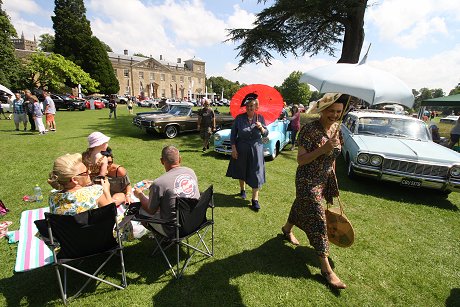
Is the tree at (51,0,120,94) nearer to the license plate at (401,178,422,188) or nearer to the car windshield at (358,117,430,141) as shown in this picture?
the car windshield at (358,117,430,141)

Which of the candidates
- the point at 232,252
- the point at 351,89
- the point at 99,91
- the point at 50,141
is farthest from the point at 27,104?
the point at 99,91

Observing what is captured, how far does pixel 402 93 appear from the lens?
2281 millimetres

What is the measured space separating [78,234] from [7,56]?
43.2 meters

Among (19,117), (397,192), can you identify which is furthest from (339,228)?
(19,117)

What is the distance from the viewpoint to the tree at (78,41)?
46219mm

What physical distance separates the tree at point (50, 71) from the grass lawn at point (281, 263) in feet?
124

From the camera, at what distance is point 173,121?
11383 mm

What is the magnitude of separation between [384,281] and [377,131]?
5010 mm

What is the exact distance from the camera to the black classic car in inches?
430

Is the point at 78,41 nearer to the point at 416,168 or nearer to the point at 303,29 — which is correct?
the point at 303,29

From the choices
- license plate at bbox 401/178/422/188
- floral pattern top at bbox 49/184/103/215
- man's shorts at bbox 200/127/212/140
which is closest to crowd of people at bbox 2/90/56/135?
man's shorts at bbox 200/127/212/140

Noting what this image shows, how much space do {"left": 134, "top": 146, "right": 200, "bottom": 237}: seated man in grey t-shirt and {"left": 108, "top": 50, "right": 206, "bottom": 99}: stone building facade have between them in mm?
70524

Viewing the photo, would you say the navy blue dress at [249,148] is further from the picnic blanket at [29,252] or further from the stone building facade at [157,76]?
the stone building facade at [157,76]

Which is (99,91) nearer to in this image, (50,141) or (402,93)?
(50,141)
